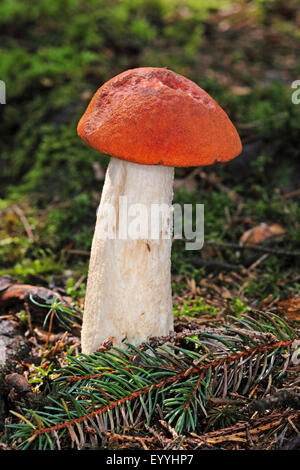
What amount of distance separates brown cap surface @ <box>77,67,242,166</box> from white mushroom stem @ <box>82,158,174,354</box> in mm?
256

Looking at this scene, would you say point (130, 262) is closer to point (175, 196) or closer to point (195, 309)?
point (195, 309)

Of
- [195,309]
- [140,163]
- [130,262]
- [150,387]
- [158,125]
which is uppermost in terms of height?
[158,125]

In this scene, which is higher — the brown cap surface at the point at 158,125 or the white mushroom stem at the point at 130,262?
the brown cap surface at the point at 158,125

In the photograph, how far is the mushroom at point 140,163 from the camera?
189cm

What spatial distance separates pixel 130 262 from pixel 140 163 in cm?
56

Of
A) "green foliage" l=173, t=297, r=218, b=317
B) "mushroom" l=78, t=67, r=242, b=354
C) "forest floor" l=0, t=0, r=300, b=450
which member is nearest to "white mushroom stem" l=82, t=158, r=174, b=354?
"mushroom" l=78, t=67, r=242, b=354

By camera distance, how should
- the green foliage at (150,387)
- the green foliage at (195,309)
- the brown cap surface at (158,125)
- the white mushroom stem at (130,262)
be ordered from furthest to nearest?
the green foliage at (195,309) → the white mushroom stem at (130,262) → the brown cap surface at (158,125) → the green foliage at (150,387)

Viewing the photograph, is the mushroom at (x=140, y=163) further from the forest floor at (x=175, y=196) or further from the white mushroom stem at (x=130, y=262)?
the forest floor at (x=175, y=196)

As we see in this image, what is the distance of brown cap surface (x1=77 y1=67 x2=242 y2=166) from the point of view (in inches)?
74.0

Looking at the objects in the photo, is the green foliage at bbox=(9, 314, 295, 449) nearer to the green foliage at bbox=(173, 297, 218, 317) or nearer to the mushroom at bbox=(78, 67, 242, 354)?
the mushroom at bbox=(78, 67, 242, 354)

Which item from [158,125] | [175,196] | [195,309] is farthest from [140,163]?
[175,196]

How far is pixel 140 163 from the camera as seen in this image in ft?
6.31

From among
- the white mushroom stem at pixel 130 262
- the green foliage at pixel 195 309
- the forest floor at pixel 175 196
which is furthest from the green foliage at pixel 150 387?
the green foliage at pixel 195 309
